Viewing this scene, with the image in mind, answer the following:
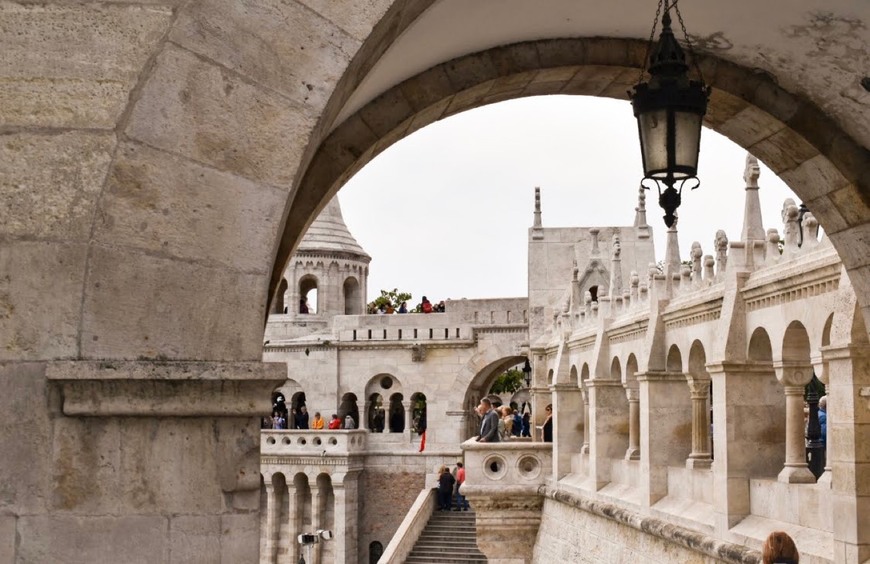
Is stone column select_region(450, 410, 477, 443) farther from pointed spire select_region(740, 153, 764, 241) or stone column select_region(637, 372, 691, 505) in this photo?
pointed spire select_region(740, 153, 764, 241)

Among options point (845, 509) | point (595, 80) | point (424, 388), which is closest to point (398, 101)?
point (595, 80)

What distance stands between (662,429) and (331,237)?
29002mm

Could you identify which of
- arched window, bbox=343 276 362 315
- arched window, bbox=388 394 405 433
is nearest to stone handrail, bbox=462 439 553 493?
arched window, bbox=388 394 405 433

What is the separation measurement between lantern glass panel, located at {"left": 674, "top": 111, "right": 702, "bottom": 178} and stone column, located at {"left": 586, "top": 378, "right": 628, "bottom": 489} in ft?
48.4

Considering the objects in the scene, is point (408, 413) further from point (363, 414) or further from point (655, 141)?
point (655, 141)

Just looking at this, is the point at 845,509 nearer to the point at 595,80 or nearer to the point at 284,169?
the point at 595,80

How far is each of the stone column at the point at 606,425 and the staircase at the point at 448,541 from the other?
957cm

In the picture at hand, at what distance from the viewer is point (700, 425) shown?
15109 millimetres

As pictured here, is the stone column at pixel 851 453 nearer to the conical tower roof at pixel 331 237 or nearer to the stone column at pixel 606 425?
the stone column at pixel 606 425

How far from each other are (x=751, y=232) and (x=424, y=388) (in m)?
25.0

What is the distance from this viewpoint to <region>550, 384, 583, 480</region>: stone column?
878 inches

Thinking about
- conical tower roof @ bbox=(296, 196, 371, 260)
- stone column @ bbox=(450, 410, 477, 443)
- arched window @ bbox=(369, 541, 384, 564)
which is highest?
conical tower roof @ bbox=(296, 196, 371, 260)

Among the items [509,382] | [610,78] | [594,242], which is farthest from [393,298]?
[610,78]

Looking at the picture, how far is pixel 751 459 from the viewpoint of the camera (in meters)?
13.1
